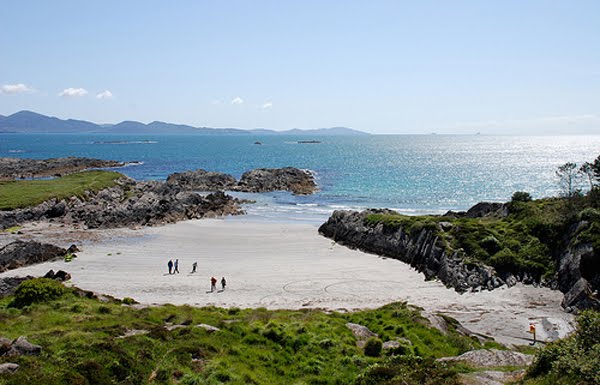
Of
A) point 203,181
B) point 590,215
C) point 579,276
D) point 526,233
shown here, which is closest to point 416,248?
point 526,233

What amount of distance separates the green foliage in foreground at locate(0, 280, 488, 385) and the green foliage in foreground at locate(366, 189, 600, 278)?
15.8 m

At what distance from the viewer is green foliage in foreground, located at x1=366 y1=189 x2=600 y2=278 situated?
36.9 metres

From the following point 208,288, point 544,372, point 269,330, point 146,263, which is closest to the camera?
point 544,372

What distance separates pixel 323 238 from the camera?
183 feet

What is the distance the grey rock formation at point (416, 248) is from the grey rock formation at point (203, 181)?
49462 millimetres

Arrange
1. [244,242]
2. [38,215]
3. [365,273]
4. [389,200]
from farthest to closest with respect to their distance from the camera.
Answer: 1. [389,200]
2. [38,215]
3. [244,242]
4. [365,273]

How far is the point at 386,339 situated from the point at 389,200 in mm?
64942

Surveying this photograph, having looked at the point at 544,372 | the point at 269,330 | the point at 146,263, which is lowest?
the point at 146,263

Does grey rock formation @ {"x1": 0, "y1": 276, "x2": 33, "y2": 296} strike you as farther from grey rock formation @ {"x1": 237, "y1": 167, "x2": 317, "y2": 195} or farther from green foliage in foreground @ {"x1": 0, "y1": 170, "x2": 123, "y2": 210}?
grey rock formation @ {"x1": 237, "y1": 167, "x2": 317, "y2": 195}

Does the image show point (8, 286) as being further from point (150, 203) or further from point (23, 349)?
point (150, 203)

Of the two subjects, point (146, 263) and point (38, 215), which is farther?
point (38, 215)

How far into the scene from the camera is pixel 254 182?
105m

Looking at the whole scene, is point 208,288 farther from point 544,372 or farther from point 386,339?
point 544,372

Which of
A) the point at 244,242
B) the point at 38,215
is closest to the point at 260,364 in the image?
the point at 244,242
